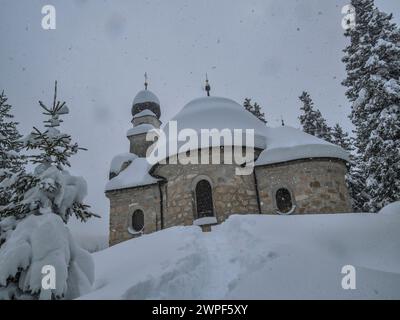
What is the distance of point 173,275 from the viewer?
20.0 feet

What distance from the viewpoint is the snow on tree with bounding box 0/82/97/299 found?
5406 millimetres

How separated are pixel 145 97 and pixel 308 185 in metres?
18.8

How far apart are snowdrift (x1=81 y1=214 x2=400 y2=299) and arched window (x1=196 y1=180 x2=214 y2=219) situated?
336cm

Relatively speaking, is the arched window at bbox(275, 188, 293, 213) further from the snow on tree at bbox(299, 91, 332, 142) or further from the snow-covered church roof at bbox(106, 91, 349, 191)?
the snow on tree at bbox(299, 91, 332, 142)

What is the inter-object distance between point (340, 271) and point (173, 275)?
3026 mm

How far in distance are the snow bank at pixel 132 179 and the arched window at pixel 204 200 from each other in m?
4.72

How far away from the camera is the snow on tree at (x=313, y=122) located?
2308cm

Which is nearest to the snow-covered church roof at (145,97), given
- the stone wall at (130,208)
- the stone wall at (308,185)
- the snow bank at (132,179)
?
the snow bank at (132,179)

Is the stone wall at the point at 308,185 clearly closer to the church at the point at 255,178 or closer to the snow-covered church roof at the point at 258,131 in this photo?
the church at the point at 255,178

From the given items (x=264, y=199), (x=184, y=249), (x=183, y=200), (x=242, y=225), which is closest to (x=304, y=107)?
(x=264, y=199)

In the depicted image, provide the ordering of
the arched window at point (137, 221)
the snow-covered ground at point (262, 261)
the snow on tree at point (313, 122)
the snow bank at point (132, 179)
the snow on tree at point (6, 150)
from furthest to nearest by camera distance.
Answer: the snow on tree at point (313, 122) < the snow bank at point (132, 179) < the arched window at point (137, 221) < the snow on tree at point (6, 150) < the snow-covered ground at point (262, 261)
